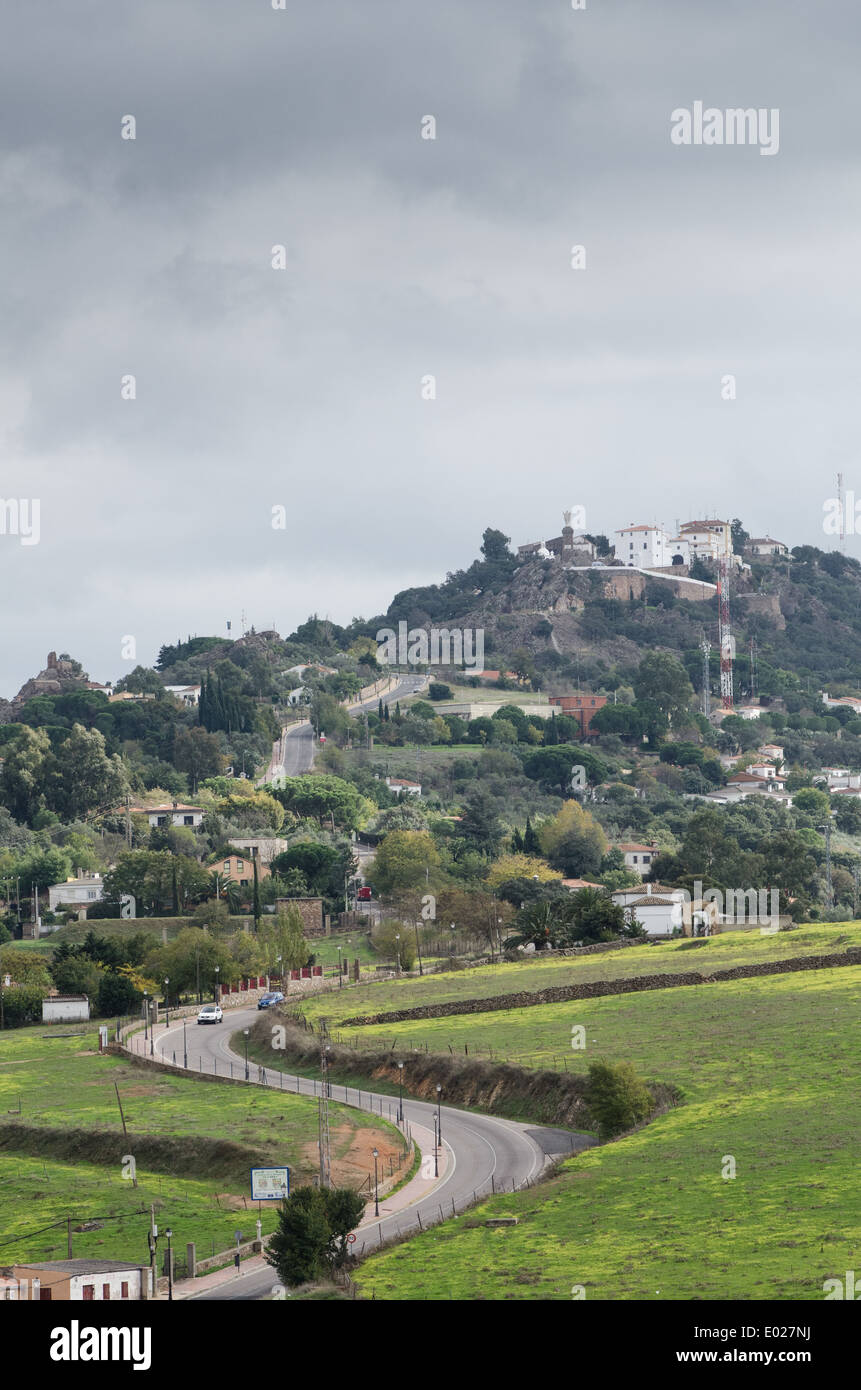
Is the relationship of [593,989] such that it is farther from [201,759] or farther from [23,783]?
[201,759]

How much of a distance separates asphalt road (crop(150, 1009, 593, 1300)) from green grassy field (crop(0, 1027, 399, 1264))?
2.17m

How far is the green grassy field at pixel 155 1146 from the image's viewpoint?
157 feet

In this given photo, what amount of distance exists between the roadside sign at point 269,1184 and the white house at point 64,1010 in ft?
156

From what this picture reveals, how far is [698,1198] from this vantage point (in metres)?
41.8

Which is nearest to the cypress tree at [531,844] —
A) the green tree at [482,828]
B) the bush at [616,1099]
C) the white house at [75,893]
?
the green tree at [482,828]

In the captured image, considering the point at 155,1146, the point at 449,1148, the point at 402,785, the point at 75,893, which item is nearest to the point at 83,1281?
the point at 155,1146

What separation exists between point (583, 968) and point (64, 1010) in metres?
27.9

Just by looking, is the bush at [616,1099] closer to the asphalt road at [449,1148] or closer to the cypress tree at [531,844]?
the asphalt road at [449,1148]

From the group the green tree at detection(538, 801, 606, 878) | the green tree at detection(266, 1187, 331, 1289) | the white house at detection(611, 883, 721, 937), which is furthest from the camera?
the green tree at detection(538, 801, 606, 878)

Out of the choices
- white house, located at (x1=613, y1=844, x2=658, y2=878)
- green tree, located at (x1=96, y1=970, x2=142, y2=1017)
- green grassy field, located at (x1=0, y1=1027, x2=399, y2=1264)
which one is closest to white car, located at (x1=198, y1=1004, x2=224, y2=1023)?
green tree, located at (x1=96, y1=970, x2=142, y2=1017)

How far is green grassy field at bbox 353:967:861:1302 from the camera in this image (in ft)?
117

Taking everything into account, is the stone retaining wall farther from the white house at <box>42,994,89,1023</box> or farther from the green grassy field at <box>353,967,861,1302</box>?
the white house at <box>42,994,89,1023</box>
